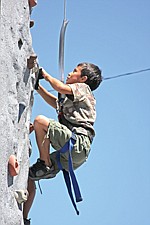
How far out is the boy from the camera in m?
5.38

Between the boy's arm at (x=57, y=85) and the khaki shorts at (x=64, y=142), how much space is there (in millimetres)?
299

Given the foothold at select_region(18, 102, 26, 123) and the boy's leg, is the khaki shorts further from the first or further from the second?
the foothold at select_region(18, 102, 26, 123)

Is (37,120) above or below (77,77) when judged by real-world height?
below

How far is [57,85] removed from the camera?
18.3 ft

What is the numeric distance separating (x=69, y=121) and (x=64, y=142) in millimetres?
353

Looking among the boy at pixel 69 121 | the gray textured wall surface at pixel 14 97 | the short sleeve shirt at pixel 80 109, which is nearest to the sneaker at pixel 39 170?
the boy at pixel 69 121

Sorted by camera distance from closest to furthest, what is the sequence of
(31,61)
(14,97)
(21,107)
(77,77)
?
(14,97) < (21,107) < (31,61) < (77,77)

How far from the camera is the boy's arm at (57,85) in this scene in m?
5.57

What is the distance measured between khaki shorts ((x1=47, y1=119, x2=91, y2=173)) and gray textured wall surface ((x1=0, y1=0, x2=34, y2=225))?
8.6 inches

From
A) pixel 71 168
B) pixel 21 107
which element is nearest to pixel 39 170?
pixel 71 168

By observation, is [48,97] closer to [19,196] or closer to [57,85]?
[57,85]

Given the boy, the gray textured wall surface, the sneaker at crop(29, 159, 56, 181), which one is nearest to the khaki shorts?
the boy

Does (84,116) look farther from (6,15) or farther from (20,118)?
(6,15)

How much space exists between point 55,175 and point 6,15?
141 centimetres
